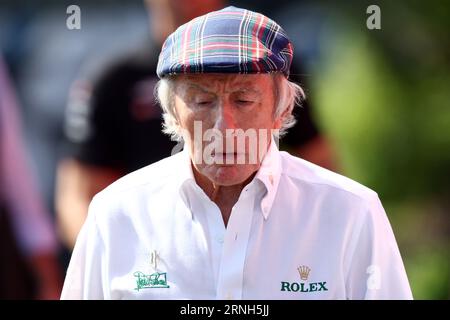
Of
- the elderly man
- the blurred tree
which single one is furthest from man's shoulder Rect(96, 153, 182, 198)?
the blurred tree

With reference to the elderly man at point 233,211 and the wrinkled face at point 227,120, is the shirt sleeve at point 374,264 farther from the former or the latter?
the wrinkled face at point 227,120

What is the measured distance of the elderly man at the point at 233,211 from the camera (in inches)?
69.6

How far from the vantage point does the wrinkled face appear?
5.77 feet

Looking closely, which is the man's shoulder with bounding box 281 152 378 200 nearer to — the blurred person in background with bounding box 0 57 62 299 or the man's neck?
the man's neck

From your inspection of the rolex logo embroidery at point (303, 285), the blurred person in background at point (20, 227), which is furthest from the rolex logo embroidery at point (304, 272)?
the blurred person in background at point (20, 227)

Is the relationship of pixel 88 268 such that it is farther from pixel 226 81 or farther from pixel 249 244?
pixel 226 81

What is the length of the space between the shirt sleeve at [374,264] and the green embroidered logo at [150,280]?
1.41ft

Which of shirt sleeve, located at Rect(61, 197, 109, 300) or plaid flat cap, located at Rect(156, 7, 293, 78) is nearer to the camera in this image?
plaid flat cap, located at Rect(156, 7, 293, 78)

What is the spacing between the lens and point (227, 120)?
176cm

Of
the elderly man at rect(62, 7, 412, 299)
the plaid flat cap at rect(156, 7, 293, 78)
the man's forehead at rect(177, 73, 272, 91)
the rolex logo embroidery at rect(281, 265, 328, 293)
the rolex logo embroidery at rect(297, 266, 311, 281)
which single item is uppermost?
the plaid flat cap at rect(156, 7, 293, 78)

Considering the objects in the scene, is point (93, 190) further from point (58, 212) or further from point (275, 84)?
point (275, 84)

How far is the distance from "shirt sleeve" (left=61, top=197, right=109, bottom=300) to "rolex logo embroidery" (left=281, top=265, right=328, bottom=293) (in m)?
0.43

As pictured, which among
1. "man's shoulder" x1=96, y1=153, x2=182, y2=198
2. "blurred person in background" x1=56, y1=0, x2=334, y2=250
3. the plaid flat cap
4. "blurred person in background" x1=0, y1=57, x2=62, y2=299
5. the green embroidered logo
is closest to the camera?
the plaid flat cap

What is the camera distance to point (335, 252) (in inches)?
71.0
